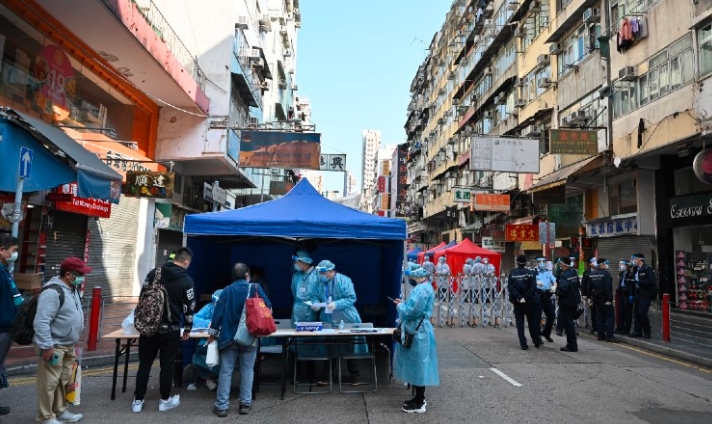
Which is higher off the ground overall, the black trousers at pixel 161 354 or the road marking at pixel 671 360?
the black trousers at pixel 161 354

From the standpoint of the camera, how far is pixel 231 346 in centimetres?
556

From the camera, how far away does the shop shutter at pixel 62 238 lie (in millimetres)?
13328

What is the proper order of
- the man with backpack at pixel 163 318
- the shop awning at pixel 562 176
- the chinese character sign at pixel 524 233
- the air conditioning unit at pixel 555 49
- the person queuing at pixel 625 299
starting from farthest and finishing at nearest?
the chinese character sign at pixel 524 233
the air conditioning unit at pixel 555 49
the shop awning at pixel 562 176
the person queuing at pixel 625 299
the man with backpack at pixel 163 318

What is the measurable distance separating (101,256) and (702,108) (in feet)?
58.9

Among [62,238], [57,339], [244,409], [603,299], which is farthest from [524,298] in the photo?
[62,238]

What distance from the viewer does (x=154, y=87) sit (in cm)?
1661

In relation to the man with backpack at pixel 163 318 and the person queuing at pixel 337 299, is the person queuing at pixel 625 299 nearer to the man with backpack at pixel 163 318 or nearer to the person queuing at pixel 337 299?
the person queuing at pixel 337 299

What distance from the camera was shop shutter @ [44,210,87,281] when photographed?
13.3 m

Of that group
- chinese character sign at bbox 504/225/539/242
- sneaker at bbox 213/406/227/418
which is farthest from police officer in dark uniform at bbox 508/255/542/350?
chinese character sign at bbox 504/225/539/242

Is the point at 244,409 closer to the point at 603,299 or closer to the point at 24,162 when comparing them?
the point at 24,162

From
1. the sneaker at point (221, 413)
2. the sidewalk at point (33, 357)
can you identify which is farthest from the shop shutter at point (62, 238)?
the sneaker at point (221, 413)

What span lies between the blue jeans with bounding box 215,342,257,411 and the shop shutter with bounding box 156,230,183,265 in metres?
16.3

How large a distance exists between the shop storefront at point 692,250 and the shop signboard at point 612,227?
1241mm

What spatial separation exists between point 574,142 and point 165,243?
1671 centimetres
